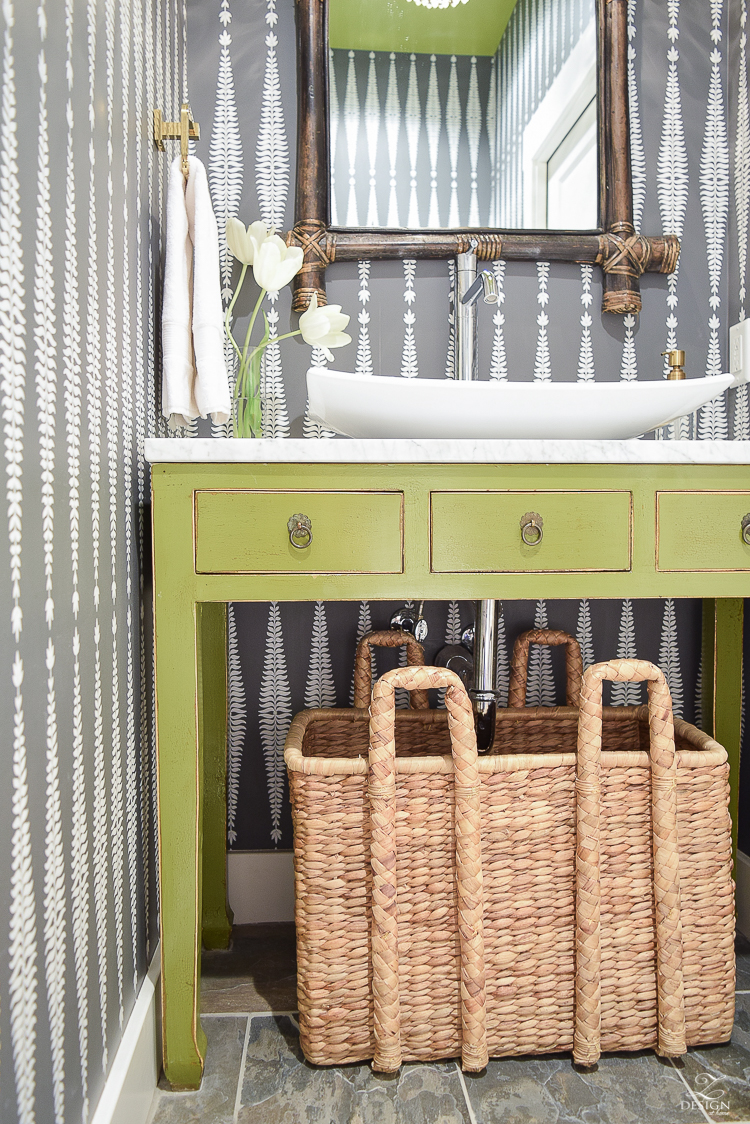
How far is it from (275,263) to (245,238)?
13 centimetres

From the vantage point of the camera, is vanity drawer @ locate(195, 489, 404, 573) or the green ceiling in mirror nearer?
vanity drawer @ locate(195, 489, 404, 573)

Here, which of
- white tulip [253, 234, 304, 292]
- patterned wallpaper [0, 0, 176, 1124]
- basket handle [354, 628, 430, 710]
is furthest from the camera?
basket handle [354, 628, 430, 710]

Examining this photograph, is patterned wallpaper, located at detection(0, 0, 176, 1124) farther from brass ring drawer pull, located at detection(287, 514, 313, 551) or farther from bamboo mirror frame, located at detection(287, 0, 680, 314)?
bamboo mirror frame, located at detection(287, 0, 680, 314)

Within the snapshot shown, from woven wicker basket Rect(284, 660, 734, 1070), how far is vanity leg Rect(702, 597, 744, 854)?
14.3 inches

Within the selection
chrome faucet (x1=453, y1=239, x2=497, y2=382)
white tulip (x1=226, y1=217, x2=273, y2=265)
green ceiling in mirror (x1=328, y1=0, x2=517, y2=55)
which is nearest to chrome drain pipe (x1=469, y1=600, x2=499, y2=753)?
chrome faucet (x1=453, y1=239, x2=497, y2=382)

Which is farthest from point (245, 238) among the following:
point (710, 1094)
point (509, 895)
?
point (710, 1094)

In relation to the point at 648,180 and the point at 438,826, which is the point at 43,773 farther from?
the point at 648,180

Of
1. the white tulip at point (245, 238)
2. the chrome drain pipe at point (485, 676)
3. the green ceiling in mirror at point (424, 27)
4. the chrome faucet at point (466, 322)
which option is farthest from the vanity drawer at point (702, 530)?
the green ceiling in mirror at point (424, 27)

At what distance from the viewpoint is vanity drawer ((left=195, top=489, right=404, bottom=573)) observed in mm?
871

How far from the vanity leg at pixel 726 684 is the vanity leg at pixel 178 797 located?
998mm

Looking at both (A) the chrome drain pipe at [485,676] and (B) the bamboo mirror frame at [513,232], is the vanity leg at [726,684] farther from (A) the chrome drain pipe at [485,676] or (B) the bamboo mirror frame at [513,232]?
(B) the bamboo mirror frame at [513,232]

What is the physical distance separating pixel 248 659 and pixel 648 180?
1.30 m

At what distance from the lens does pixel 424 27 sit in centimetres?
134

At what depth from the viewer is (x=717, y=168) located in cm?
142
